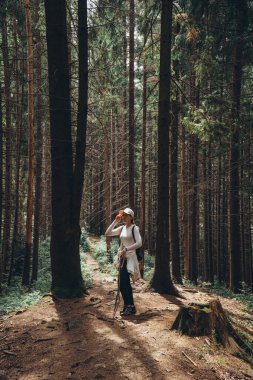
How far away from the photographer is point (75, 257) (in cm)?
845

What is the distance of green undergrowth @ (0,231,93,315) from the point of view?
9.45 metres

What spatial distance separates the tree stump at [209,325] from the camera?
5672mm

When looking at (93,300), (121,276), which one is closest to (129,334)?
(121,276)

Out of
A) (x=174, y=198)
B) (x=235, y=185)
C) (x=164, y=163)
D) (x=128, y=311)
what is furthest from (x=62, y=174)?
(x=235, y=185)

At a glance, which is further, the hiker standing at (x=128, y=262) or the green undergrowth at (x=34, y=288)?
the green undergrowth at (x=34, y=288)

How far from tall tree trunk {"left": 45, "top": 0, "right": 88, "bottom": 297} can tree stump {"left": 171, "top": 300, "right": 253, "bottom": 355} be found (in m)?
3.25

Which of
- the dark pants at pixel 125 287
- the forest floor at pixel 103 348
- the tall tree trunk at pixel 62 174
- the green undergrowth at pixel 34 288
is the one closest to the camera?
the forest floor at pixel 103 348

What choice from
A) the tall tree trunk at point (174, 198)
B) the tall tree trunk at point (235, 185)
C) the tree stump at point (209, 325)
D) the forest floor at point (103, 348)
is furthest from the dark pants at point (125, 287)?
the tall tree trunk at point (235, 185)

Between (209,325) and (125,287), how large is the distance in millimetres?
2082

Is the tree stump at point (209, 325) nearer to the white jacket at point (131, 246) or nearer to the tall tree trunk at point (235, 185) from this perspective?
the white jacket at point (131, 246)

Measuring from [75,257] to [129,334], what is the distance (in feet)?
9.60

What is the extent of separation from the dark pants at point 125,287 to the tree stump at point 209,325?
149cm

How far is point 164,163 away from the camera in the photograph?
31.9 ft

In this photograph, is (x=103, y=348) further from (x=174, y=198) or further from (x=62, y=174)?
(x=174, y=198)
